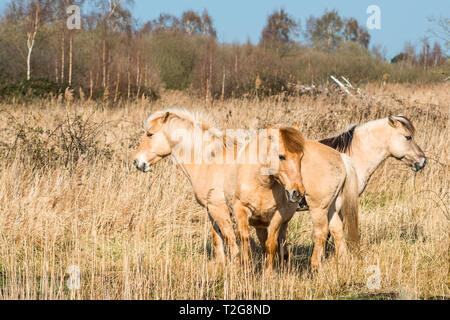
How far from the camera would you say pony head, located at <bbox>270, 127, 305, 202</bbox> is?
4246 millimetres

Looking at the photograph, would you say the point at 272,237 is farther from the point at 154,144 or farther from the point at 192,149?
the point at 154,144

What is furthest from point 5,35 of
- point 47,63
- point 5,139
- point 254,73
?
point 5,139

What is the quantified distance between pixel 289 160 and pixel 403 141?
2680mm

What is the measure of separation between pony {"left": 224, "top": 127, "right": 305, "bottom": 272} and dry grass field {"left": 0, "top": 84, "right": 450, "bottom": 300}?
14.7 inches

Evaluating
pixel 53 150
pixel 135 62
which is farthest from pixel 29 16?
pixel 53 150

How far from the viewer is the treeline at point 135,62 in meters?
19.1

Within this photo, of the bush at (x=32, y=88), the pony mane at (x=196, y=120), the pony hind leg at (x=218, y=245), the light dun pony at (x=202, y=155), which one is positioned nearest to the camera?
the light dun pony at (x=202, y=155)

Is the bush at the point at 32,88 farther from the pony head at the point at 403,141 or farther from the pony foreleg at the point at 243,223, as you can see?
the pony foreleg at the point at 243,223

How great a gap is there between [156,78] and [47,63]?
5043 mm

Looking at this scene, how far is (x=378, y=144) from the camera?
252 inches

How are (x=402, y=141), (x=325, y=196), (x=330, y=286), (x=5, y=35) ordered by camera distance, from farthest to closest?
(x=5, y=35)
(x=402, y=141)
(x=325, y=196)
(x=330, y=286)

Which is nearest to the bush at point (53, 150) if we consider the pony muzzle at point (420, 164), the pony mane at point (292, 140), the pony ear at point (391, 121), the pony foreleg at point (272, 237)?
the pony foreleg at point (272, 237)

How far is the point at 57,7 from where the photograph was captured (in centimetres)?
2183
